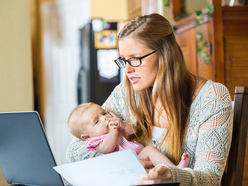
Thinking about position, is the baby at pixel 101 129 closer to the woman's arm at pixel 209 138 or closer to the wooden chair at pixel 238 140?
the woman's arm at pixel 209 138

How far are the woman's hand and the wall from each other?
1279 mm

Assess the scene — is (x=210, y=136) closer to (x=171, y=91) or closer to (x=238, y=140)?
(x=238, y=140)

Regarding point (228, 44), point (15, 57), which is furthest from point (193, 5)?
point (15, 57)

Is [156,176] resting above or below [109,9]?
below

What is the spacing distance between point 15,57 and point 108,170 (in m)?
1.40

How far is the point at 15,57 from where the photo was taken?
2.23 metres

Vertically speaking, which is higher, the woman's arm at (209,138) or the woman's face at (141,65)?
the woman's face at (141,65)

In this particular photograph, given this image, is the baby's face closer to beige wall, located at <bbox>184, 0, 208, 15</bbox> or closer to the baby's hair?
the baby's hair

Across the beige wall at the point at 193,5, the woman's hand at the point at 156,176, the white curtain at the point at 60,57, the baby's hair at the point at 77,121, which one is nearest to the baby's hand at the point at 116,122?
the baby's hair at the point at 77,121

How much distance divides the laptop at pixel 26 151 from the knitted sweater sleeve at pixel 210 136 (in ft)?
1.49

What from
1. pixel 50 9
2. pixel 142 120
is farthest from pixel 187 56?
pixel 50 9

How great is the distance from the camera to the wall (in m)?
2.10

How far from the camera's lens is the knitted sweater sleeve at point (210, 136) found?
129 centimetres

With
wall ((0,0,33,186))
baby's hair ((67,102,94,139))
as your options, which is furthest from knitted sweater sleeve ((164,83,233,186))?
wall ((0,0,33,186))
